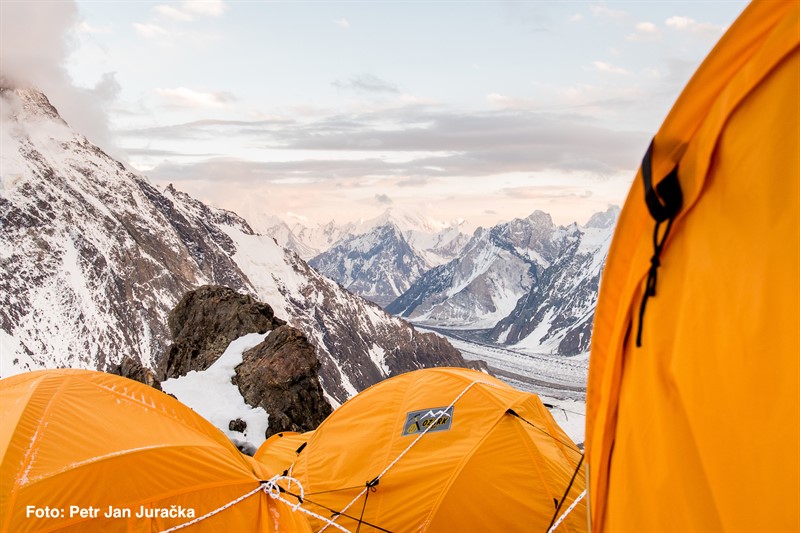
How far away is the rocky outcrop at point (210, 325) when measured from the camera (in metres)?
25.0

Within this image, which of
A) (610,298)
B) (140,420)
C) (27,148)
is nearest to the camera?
(610,298)

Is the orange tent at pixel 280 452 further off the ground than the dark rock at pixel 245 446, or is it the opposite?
the orange tent at pixel 280 452

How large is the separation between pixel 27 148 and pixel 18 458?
635 feet

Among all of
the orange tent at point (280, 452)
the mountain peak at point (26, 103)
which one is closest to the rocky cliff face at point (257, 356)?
the orange tent at point (280, 452)

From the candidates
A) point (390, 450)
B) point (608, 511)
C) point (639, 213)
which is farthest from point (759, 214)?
point (390, 450)

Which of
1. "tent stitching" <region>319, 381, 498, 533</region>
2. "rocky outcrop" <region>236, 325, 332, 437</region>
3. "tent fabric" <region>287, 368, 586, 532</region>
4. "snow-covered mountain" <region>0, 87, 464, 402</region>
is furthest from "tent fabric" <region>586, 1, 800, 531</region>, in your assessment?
"snow-covered mountain" <region>0, 87, 464, 402</region>

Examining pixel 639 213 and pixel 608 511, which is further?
pixel 608 511

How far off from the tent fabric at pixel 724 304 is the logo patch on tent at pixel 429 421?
7.13 meters

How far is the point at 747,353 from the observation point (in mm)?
3098

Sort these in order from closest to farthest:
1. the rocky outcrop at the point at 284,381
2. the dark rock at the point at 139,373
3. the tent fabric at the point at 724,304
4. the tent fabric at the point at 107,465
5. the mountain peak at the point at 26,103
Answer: the tent fabric at the point at 724,304
the tent fabric at the point at 107,465
the dark rock at the point at 139,373
the rocky outcrop at the point at 284,381
the mountain peak at the point at 26,103

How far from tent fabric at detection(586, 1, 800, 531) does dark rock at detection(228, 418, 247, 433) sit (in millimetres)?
15890

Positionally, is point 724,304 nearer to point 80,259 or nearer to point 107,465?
point 107,465

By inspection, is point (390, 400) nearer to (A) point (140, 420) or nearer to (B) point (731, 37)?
(A) point (140, 420)

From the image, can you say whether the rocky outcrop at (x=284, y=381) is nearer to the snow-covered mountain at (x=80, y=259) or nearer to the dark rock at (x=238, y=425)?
the dark rock at (x=238, y=425)
